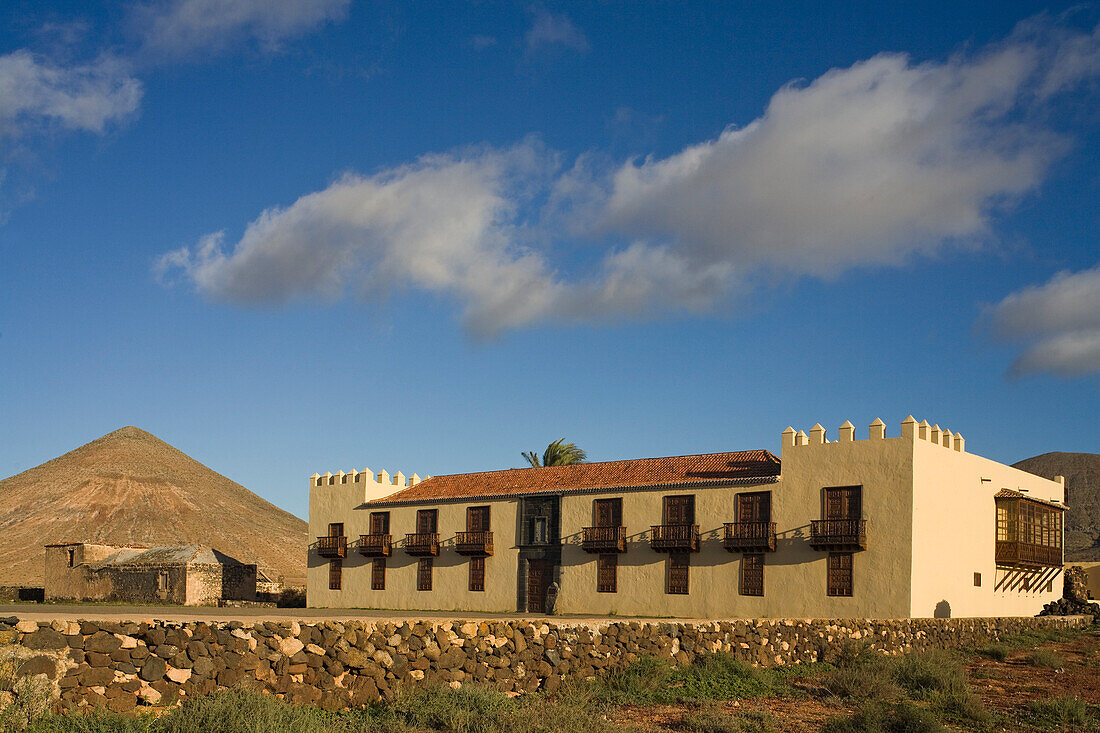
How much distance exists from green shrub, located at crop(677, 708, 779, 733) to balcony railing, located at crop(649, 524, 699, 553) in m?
17.3

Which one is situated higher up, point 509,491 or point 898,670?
point 509,491

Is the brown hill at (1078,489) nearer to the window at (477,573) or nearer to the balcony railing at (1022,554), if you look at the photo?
the balcony railing at (1022,554)

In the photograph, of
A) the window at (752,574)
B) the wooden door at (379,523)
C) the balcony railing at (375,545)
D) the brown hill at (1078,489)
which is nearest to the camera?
the window at (752,574)

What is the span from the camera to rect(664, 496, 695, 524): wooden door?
32.0 m

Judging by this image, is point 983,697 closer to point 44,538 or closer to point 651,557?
point 651,557

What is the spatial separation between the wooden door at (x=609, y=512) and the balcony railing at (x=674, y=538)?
60.9 inches

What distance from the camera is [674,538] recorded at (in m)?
31.6

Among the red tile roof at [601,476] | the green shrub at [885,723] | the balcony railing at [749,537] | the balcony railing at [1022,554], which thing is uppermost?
the red tile roof at [601,476]

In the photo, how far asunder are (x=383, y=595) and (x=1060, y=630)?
23.9m

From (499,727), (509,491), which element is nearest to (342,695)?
(499,727)

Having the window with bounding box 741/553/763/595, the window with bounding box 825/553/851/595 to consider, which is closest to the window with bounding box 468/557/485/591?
the window with bounding box 741/553/763/595

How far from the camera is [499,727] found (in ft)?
38.0

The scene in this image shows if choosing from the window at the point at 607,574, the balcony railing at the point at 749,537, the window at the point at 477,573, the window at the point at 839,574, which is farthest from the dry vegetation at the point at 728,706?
the window at the point at 477,573

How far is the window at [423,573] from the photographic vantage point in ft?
125
